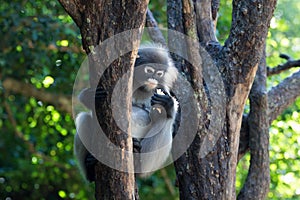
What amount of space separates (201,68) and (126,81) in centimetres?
95

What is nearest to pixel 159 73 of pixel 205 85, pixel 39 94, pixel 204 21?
pixel 204 21

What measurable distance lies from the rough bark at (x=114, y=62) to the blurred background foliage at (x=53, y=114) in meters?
3.01

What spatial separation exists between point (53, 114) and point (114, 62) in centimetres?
474

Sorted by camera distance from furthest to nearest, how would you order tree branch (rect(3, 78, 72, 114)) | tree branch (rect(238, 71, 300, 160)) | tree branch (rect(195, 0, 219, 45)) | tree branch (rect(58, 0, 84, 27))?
tree branch (rect(3, 78, 72, 114)) → tree branch (rect(238, 71, 300, 160)) → tree branch (rect(195, 0, 219, 45)) → tree branch (rect(58, 0, 84, 27))

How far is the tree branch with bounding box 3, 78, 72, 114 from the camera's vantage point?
7473 millimetres

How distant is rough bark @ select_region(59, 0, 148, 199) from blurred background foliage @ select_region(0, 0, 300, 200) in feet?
9.86

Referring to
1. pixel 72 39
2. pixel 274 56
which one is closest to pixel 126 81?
pixel 72 39

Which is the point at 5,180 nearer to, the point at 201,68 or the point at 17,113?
the point at 17,113

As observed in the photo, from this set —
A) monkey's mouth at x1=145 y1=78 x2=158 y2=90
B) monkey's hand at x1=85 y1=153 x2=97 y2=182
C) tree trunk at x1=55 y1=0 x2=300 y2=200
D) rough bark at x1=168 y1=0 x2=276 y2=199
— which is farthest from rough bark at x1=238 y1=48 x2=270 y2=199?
monkey's hand at x1=85 y1=153 x2=97 y2=182

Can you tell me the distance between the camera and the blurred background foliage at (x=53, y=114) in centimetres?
669

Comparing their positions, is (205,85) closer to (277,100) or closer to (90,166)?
(277,100)

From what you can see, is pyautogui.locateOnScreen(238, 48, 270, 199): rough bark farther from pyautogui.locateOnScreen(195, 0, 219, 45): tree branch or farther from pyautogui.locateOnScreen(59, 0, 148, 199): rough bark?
pyautogui.locateOnScreen(59, 0, 148, 199): rough bark

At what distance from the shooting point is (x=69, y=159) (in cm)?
834

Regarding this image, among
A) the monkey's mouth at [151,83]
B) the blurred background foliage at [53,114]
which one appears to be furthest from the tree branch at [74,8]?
the blurred background foliage at [53,114]
